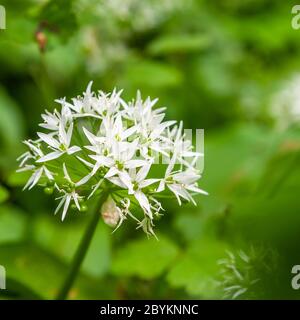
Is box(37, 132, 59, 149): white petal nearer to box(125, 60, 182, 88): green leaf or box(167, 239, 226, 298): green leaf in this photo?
box(167, 239, 226, 298): green leaf

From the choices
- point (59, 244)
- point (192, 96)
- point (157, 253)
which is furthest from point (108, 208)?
point (192, 96)

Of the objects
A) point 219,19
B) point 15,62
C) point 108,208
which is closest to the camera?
point 108,208

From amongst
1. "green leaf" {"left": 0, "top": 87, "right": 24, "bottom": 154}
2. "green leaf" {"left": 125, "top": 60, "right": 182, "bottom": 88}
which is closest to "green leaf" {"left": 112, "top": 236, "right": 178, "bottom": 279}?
"green leaf" {"left": 125, "top": 60, "right": 182, "bottom": 88}

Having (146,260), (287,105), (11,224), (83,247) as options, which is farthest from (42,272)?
(287,105)

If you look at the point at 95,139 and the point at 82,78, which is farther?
the point at 82,78

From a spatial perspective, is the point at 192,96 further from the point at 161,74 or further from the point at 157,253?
the point at 157,253

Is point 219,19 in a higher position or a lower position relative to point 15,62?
higher

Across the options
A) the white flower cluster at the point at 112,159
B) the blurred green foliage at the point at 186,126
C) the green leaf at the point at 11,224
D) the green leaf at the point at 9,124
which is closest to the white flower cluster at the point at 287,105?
the blurred green foliage at the point at 186,126
